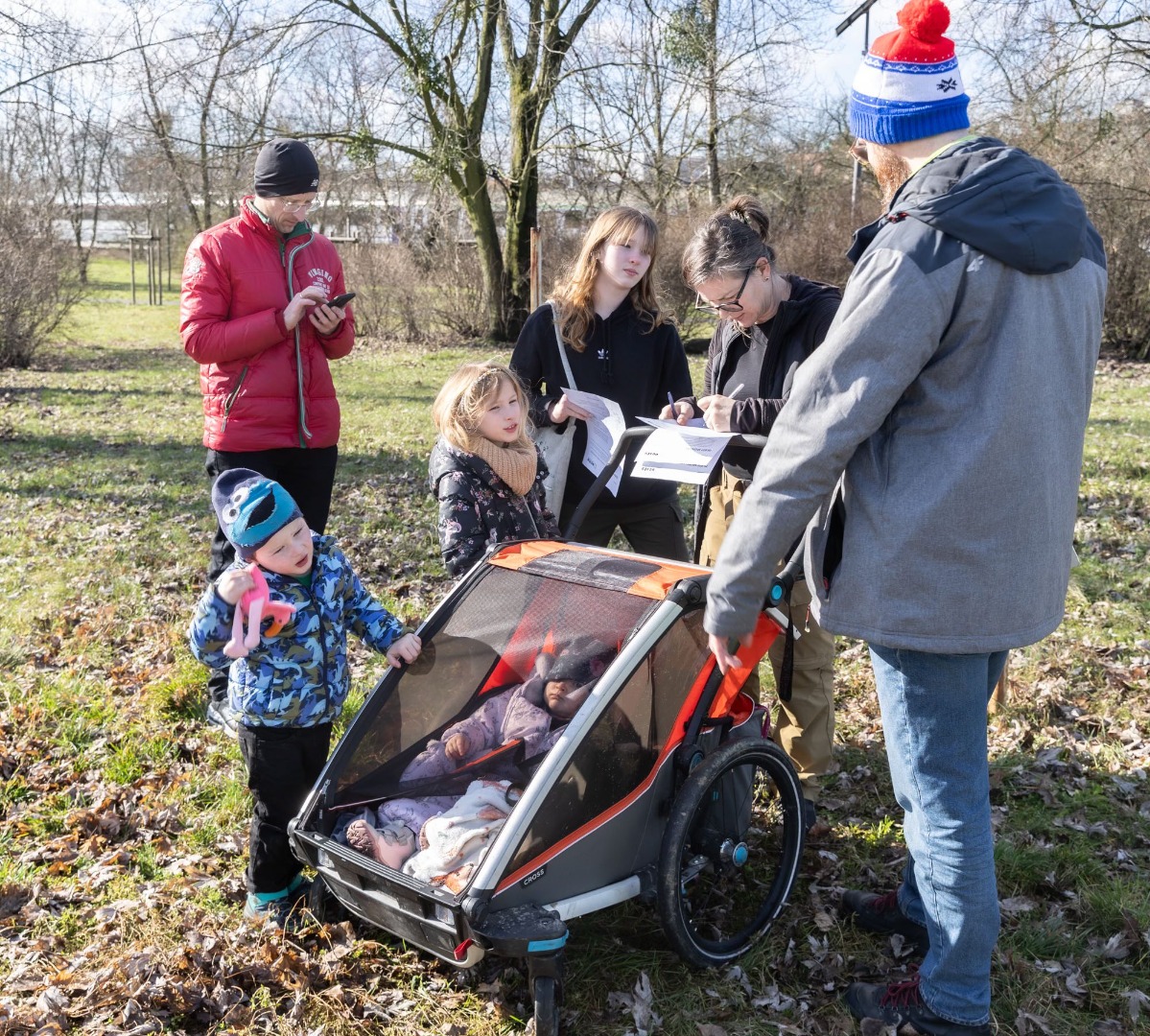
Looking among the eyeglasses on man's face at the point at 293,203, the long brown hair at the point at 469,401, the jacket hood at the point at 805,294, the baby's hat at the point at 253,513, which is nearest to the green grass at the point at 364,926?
the baby's hat at the point at 253,513

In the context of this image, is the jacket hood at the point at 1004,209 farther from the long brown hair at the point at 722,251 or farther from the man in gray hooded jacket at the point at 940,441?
the long brown hair at the point at 722,251

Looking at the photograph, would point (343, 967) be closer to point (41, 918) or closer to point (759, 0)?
point (41, 918)

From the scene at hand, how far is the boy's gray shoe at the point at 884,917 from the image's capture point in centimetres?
308

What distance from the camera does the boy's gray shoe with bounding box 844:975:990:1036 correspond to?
258 centimetres

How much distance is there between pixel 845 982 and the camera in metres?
3.00

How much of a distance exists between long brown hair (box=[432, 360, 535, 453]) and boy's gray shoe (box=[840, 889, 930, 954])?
1.87m

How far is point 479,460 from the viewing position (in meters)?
3.68

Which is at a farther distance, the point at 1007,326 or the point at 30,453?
the point at 30,453

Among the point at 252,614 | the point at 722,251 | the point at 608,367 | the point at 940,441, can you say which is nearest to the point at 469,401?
the point at 608,367

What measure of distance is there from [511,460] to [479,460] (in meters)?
0.11

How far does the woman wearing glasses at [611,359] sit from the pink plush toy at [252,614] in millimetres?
1484

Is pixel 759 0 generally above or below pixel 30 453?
above

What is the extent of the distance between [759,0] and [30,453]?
44.2ft

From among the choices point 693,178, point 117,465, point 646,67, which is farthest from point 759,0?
point 117,465
